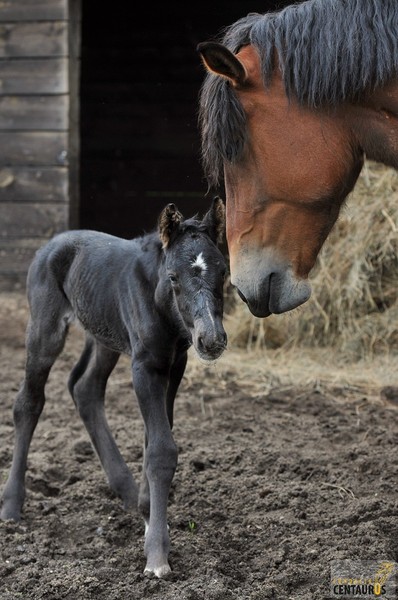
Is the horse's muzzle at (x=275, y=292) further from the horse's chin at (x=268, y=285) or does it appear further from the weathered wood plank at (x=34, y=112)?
the weathered wood plank at (x=34, y=112)

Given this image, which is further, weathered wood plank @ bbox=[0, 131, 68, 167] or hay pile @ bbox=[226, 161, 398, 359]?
weathered wood plank @ bbox=[0, 131, 68, 167]

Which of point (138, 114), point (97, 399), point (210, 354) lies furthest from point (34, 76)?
point (210, 354)

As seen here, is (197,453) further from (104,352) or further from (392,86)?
(392,86)

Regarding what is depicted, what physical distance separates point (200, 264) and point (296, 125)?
25.4 inches

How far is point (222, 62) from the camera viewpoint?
2.99 metres

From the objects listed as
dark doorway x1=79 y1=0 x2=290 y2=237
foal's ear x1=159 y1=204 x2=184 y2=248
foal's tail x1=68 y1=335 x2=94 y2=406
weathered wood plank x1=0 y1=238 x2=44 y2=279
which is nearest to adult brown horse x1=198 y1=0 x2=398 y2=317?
foal's ear x1=159 y1=204 x2=184 y2=248

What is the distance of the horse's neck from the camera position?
3033 mm

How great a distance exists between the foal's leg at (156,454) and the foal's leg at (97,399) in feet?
2.01

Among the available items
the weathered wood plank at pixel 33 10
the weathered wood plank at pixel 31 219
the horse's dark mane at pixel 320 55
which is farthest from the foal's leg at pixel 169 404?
the weathered wood plank at pixel 33 10

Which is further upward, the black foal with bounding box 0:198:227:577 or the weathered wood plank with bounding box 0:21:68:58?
the weathered wood plank with bounding box 0:21:68:58

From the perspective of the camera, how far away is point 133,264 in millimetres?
3883

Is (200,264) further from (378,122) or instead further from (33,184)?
(33,184)

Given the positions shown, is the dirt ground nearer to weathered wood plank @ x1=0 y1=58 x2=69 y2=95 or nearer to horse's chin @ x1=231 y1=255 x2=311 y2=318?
horse's chin @ x1=231 y1=255 x2=311 y2=318

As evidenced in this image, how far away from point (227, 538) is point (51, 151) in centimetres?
482
